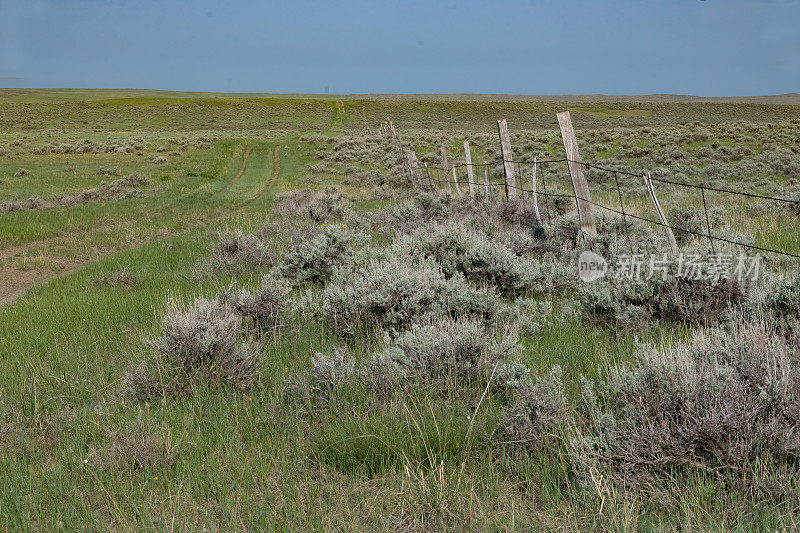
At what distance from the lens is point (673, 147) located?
1310 inches

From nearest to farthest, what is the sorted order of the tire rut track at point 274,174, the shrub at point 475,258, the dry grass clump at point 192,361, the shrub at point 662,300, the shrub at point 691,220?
the dry grass clump at point 192,361
the shrub at point 662,300
the shrub at point 475,258
the shrub at point 691,220
the tire rut track at point 274,174

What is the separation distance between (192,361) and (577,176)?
21.3 feet

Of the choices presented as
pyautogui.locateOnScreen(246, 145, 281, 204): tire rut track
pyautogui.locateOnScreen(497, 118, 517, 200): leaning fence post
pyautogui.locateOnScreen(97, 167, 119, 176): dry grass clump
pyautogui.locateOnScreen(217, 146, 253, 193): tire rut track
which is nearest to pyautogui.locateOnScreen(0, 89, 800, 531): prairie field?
pyautogui.locateOnScreen(497, 118, 517, 200): leaning fence post

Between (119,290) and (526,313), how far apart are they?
249 inches

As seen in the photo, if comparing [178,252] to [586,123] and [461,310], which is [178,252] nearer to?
[461,310]

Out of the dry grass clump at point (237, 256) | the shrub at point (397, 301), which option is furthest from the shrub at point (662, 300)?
the dry grass clump at point (237, 256)

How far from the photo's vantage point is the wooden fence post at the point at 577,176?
862 centimetres

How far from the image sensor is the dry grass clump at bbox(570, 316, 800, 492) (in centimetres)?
278

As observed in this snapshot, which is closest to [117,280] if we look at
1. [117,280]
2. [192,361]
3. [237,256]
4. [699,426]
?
[117,280]

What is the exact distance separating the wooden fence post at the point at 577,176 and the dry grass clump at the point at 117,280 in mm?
7328

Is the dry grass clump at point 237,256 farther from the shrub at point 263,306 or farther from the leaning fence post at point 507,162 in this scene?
the leaning fence post at point 507,162

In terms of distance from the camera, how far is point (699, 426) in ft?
9.22

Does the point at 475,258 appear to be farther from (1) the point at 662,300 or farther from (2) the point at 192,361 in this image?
(2) the point at 192,361

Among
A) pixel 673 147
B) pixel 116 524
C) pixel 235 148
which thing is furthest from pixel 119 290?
pixel 235 148
